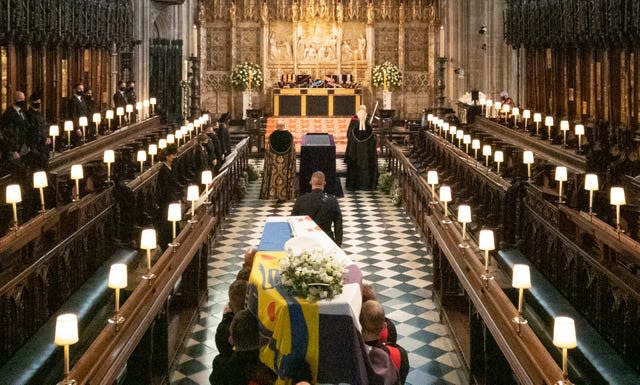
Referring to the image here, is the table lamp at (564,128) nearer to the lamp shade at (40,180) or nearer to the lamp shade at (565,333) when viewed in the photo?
the lamp shade at (40,180)

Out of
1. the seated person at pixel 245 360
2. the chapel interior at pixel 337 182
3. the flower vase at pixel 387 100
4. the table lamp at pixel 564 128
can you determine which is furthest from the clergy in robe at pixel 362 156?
the seated person at pixel 245 360

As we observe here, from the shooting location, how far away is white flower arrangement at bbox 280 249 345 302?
5109 millimetres

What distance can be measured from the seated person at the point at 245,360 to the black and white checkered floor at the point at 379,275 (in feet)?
7.13

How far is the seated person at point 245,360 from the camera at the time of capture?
17.1ft

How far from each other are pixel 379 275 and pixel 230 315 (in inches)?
211

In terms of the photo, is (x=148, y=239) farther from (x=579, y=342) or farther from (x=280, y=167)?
(x=280, y=167)

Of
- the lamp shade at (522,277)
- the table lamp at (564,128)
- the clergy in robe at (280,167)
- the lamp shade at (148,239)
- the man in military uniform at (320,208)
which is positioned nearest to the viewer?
the lamp shade at (522,277)

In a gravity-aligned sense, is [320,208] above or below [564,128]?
below

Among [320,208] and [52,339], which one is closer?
[52,339]

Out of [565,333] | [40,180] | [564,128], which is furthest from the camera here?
[564,128]

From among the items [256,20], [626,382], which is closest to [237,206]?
[626,382]

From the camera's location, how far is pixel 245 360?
5.29 meters

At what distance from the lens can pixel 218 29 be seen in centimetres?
2959

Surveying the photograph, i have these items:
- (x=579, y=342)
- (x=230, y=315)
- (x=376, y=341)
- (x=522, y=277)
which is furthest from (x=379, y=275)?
(x=376, y=341)
